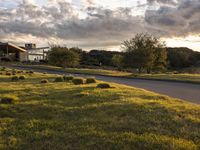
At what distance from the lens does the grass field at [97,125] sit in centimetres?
756

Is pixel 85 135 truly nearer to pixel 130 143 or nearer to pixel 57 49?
pixel 130 143

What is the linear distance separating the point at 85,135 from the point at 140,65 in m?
46.1

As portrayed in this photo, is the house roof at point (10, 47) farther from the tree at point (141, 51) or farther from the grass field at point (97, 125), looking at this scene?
the grass field at point (97, 125)

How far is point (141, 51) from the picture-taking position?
175 ft

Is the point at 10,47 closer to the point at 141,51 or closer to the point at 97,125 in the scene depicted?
the point at 141,51

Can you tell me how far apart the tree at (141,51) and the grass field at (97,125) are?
40383mm

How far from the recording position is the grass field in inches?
298

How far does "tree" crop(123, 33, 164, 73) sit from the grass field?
1590 inches

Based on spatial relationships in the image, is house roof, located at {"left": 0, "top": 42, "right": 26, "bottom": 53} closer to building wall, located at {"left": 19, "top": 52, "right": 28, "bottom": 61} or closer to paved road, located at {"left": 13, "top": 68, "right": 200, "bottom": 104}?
building wall, located at {"left": 19, "top": 52, "right": 28, "bottom": 61}

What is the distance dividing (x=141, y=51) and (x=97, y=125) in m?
44.9

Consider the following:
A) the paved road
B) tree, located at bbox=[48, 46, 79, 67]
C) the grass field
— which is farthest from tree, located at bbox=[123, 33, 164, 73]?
the grass field

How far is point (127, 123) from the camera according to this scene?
30.2ft

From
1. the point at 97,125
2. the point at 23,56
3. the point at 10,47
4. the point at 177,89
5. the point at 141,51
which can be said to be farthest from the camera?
the point at 23,56

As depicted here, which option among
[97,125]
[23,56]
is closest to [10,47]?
[23,56]
